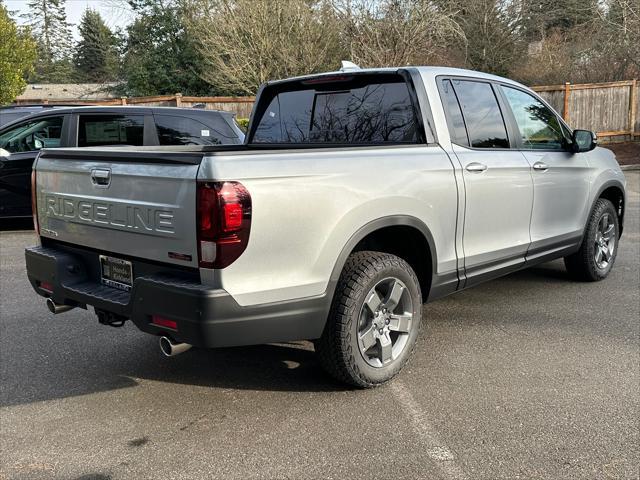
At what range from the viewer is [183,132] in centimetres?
834

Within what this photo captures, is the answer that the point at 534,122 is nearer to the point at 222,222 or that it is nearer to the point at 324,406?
the point at 324,406

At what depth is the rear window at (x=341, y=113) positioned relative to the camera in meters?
4.00

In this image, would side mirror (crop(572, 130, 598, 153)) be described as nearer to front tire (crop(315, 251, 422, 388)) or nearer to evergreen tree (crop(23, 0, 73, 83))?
front tire (crop(315, 251, 422, 388))

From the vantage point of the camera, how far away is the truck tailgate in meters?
2.80

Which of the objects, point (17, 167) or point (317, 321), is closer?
point (317, 321)

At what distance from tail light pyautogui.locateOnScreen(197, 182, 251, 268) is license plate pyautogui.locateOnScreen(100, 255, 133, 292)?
0.65 m

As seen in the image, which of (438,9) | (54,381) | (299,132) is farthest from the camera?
(438,9)

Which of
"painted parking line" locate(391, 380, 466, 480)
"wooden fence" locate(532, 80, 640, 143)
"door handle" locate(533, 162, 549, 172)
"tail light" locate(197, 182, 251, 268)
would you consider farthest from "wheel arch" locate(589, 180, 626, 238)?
"wooden fence" locate(532, 80, 640, 143)

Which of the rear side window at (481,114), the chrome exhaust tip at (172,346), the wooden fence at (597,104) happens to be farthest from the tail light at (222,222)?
the wooden fence at (597,104)

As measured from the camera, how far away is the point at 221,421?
3186 mm

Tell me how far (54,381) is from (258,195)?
A: 1998 mm

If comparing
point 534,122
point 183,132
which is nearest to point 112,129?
point 183,132

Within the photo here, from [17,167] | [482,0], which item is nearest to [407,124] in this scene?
[17,167]

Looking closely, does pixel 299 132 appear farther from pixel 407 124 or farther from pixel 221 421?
pixel 221 421
